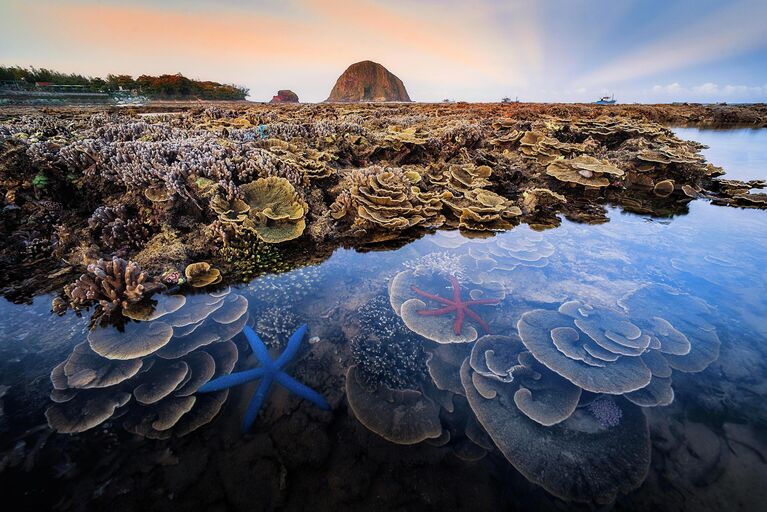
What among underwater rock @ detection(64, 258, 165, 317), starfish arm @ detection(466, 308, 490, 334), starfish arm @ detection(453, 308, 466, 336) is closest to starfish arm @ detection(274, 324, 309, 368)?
starfish arm @ detection(453, 308, 466, 336)

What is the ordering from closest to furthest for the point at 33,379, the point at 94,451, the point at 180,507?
1. the point at 180,507
2. the point at 94,451
3. the point at 33,379

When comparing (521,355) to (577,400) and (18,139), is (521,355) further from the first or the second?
(18,139)

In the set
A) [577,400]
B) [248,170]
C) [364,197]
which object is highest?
[248,170]

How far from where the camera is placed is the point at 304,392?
106 inches

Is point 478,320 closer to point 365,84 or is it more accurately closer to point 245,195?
point 245,195

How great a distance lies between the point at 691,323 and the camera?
12.1ft

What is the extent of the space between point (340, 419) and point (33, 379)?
10.2ft

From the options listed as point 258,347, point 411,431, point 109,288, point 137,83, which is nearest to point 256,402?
point 258,347

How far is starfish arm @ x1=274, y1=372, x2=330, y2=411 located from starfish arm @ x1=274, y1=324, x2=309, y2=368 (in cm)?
21

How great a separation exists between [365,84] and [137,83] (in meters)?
126

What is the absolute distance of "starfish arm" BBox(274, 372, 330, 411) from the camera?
267cm

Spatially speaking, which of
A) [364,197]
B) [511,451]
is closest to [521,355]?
[511,451]

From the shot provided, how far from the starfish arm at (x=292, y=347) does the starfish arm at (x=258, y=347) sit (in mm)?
102

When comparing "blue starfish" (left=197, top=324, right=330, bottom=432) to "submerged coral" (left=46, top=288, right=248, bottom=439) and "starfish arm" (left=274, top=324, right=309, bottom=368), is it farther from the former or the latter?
"submerged coral" (left=46, top=288, right=248, bottom=439)
